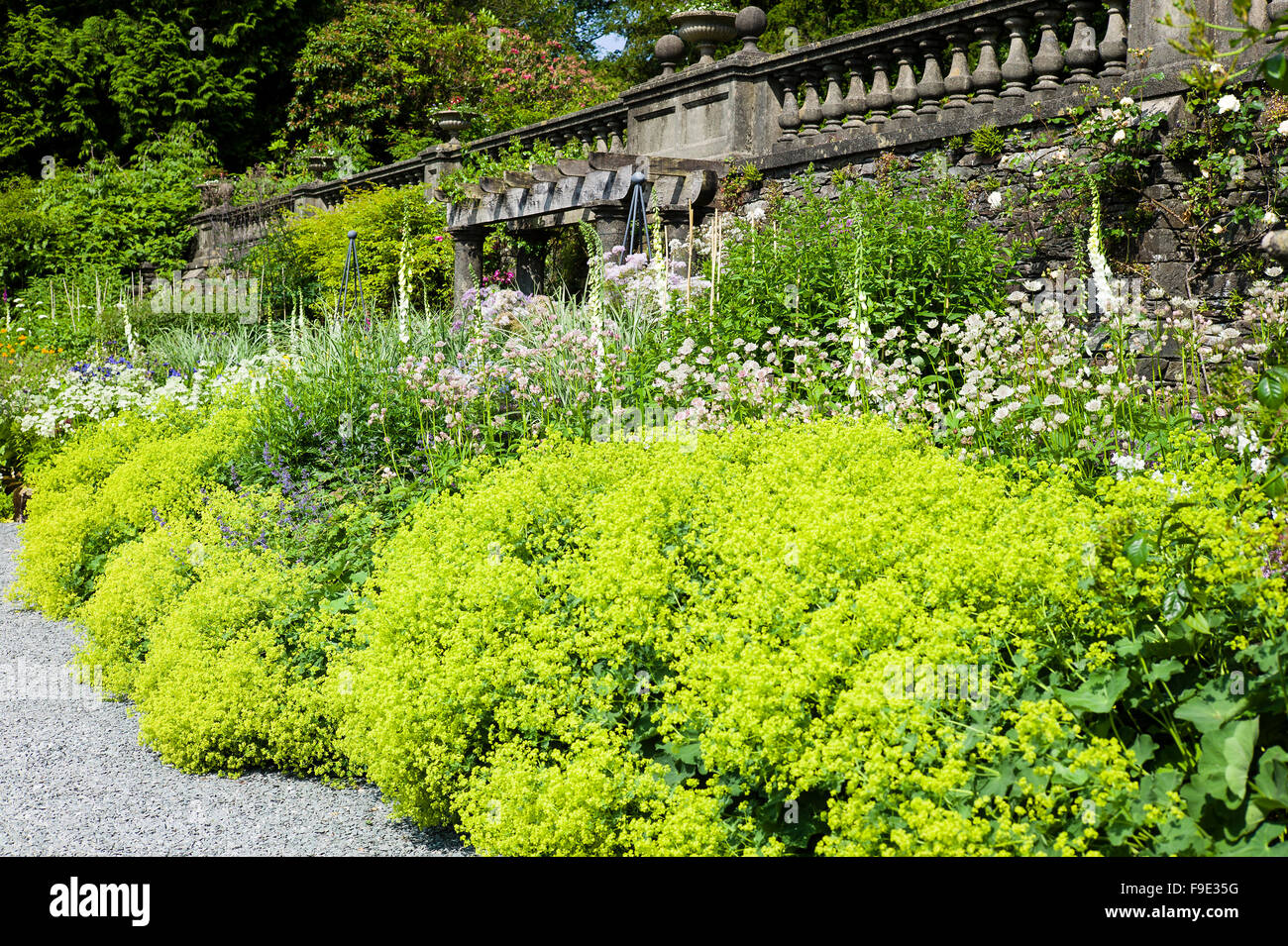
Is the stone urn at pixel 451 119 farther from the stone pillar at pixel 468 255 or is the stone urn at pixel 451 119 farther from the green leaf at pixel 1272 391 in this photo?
the green leaf at pixel 1272 391

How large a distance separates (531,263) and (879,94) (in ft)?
15.5

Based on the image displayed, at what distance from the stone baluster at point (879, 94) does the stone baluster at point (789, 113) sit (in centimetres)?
78

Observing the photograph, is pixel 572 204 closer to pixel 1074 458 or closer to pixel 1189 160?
pixel 1189 160

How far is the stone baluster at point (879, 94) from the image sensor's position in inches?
320

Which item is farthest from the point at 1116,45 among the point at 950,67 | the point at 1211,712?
the point at 1211,712

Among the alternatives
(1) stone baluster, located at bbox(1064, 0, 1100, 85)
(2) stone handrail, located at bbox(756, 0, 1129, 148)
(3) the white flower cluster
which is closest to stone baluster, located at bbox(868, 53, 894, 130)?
(2) stone handrail, located at bbox(756, 0, 1129, 148)

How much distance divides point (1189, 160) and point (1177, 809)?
513 cm

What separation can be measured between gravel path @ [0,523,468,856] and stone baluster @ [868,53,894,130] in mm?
6199

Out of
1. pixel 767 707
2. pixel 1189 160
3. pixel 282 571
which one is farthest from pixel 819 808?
pixel 1189 160

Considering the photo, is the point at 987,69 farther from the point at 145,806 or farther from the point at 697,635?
the point at 145,806

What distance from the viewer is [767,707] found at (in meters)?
2.64

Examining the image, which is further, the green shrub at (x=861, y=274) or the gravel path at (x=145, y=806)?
the green shrub at (x=861, y=274)

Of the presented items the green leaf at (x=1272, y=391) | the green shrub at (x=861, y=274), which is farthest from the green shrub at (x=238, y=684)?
the green leaf at (x=1272, y=391)

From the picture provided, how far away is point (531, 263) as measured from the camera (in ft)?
38.7
